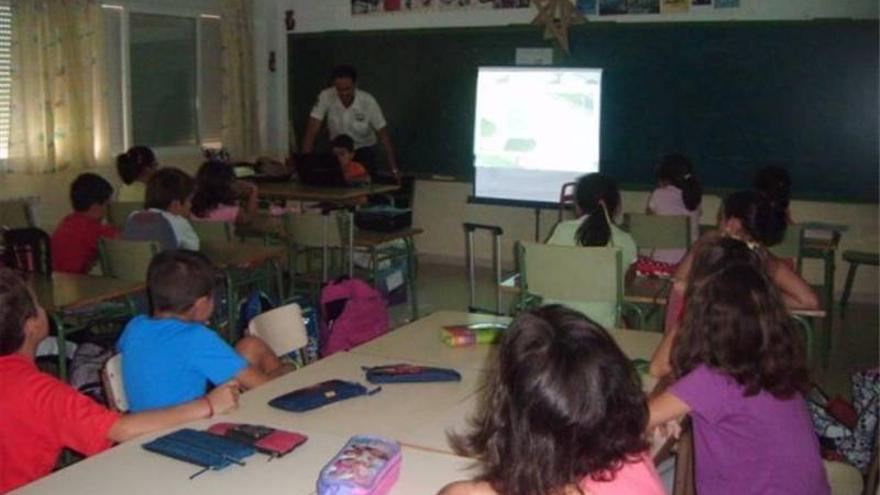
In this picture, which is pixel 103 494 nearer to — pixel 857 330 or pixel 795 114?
pixel 857 330

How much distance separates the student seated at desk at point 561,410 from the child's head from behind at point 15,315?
1.25 meters

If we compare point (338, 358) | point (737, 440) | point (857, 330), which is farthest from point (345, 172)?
point (737, 440)

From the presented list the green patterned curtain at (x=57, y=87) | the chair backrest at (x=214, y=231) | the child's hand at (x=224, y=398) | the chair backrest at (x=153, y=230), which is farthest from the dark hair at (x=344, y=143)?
the child's hand at (x=224, y=398)

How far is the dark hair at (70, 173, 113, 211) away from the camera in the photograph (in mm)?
4770

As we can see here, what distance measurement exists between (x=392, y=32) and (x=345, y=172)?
1.67 m

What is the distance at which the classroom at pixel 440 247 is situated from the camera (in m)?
1.98

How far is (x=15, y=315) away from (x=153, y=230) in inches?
101

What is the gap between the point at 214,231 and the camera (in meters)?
5.28

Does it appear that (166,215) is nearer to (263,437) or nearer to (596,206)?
(596,206)

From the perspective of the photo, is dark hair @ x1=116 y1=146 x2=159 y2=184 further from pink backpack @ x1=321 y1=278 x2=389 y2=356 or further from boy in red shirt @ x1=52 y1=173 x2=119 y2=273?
pink backpack @ x1=321 y1=278 x2=389 y2=356

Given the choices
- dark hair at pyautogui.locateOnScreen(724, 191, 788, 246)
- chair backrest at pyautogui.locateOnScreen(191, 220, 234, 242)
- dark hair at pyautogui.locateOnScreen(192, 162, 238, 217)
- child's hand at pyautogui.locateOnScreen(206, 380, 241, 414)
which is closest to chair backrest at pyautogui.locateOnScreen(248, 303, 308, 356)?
child's hand at pyautogui.locateOnScreen(206, 380, 241, 414)

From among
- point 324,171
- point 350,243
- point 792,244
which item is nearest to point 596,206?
point 792,244

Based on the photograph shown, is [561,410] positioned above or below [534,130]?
below

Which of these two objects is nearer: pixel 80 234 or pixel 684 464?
pixel 684 464
